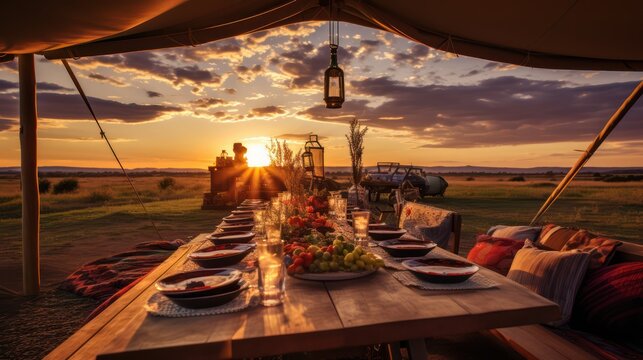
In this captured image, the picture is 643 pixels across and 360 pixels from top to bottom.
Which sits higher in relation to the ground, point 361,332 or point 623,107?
point 623,107

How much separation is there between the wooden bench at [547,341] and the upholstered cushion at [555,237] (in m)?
0.41

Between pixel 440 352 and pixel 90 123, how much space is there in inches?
162

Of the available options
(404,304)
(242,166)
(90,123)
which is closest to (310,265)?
(404,304)

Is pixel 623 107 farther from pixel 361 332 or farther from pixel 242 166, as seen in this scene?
pixel 242 166

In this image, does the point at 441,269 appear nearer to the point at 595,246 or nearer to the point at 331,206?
the point at 595,246

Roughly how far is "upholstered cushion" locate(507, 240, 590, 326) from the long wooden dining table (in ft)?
2.53

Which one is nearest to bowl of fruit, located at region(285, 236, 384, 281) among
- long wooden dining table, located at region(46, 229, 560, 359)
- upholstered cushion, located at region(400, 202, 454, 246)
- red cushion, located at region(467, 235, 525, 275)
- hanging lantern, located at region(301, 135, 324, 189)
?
long wooden dining table, located at region(46, 229, 560, 359)

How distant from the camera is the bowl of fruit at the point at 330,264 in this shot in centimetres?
149

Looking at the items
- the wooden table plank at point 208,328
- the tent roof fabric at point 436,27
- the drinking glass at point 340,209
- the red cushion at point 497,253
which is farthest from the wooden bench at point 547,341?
the tent roof fabric at point 436,27

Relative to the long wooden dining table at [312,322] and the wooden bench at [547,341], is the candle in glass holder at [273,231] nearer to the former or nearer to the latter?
the long wooden dining table at [312,322]

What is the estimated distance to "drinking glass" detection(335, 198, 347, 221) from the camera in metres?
3.19

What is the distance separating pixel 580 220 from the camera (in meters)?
9.71

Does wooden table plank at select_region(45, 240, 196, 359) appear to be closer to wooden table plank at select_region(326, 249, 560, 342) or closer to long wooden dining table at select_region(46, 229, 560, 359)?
long wooden dining table at select_region(46, 229, 560, 359)

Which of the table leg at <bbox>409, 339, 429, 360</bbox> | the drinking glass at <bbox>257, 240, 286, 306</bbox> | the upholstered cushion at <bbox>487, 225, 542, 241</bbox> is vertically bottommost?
the table leg at <bbox>409, 339, 429, 360</bbox>
